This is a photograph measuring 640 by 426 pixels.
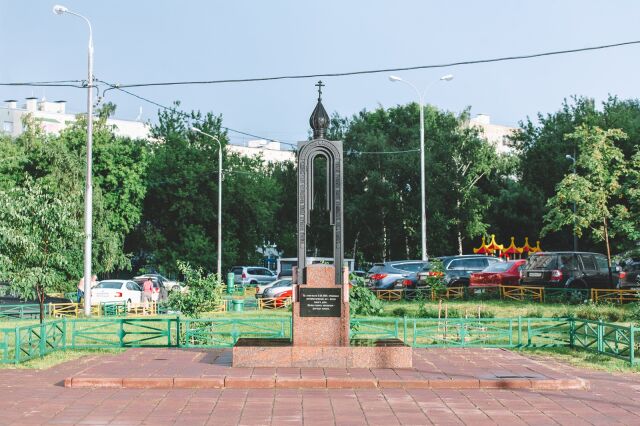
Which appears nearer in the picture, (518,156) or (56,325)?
(56,325)

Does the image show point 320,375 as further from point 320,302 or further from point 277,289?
point 277,289

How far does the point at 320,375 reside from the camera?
1552 cm

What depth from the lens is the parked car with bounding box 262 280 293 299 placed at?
38.3 meters

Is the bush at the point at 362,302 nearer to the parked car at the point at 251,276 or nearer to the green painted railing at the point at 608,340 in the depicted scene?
the green painted railing at the point at 608,340

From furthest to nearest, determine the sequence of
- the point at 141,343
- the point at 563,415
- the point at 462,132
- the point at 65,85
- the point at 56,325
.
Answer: the point at 462,132 < the point at 65,85 < the point at 141,343 < the point at 56,325 < the point at 563,415

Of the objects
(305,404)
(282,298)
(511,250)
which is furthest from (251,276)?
(305,404)

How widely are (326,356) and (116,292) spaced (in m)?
22.0

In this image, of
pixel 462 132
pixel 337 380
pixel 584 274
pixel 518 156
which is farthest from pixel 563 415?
pixel 518 156

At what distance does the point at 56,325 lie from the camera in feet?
67.9

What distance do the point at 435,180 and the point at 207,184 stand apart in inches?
567

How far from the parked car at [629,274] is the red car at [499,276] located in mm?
4129

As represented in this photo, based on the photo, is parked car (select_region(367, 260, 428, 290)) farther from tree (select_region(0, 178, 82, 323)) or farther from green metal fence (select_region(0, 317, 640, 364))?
tree (select_region(0, 178, 82, 323))

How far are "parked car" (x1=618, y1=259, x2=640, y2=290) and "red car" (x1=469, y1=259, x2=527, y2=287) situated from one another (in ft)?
13.5

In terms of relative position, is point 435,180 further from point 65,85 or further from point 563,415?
point 563,415
